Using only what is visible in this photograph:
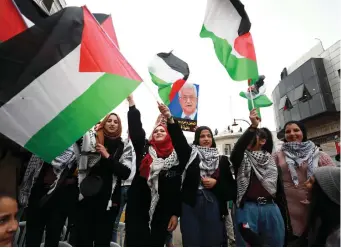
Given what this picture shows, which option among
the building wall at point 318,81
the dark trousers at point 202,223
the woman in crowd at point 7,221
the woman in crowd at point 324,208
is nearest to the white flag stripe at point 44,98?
the woman in crowd at point 7,221

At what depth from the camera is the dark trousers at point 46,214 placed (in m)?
2.68

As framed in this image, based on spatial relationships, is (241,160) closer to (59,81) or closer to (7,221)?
(59,81)

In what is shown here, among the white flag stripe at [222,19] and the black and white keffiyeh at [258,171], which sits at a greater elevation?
the white flag stripe at [222,19]

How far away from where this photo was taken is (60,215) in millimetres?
2723

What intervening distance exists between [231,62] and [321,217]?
225 centimetres

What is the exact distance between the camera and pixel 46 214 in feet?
9.01

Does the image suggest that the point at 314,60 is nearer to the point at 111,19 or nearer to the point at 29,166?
the point at 111,19

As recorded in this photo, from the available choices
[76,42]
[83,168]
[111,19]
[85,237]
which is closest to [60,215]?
[85,237]

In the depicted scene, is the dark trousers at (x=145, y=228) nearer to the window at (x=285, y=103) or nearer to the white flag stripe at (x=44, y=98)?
the white flag stripe at (x=44, y=98)

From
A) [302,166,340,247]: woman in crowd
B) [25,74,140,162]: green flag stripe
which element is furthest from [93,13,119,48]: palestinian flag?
[302,166,340,247]: woman in crowd

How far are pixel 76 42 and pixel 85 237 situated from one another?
1.96 metres

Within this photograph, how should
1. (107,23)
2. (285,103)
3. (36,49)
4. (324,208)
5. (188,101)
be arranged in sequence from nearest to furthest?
1. (324,208)
2. (36,49)
3. (107,23)
4. (188,101)
5. (285,103)

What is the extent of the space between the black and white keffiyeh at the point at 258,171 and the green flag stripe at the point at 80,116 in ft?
5.02

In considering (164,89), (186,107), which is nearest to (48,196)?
(164,89)
